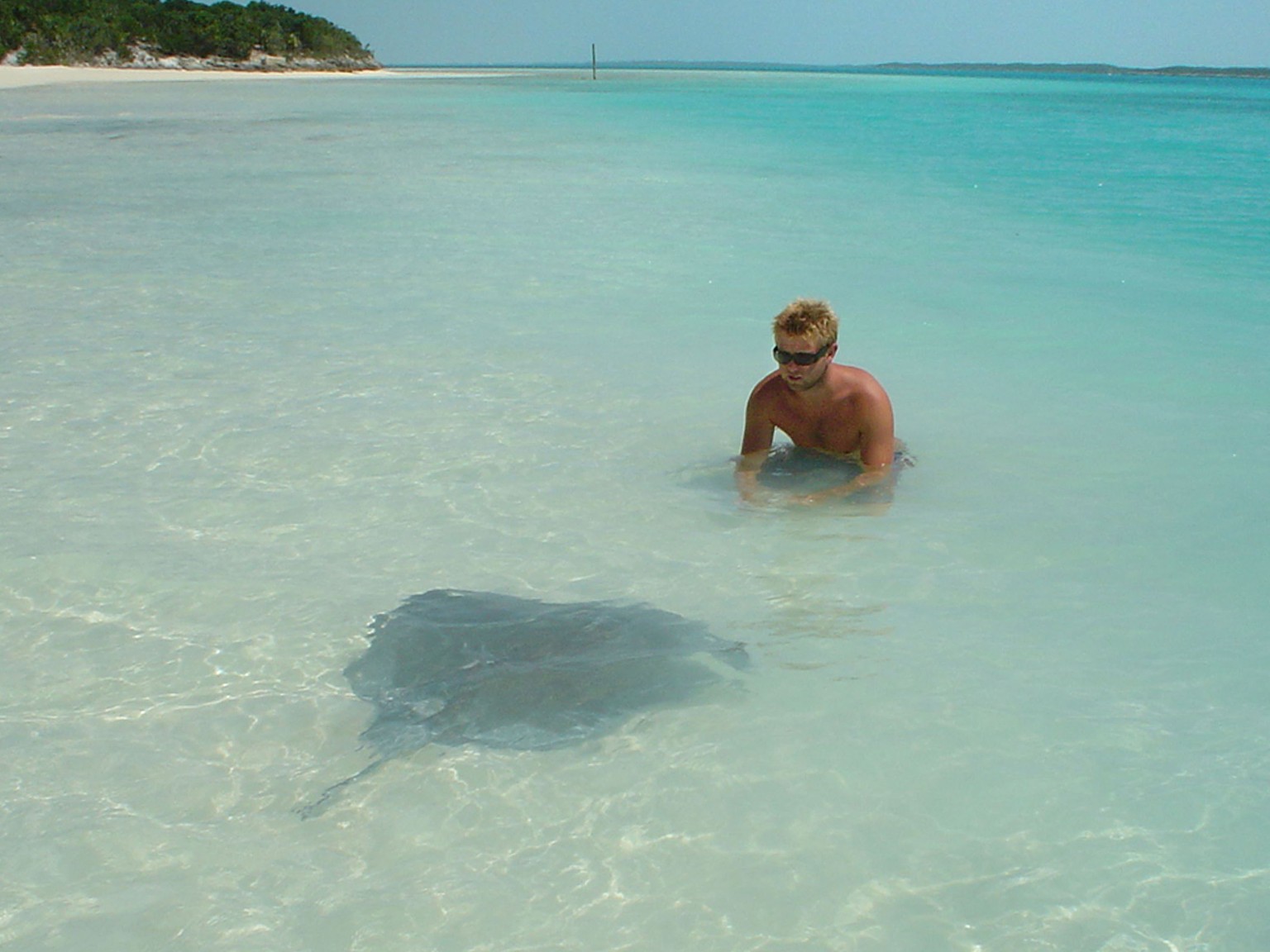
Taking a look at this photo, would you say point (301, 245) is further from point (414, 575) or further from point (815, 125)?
point (815, 125)

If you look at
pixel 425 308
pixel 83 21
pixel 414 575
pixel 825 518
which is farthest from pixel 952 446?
pixel 83 21

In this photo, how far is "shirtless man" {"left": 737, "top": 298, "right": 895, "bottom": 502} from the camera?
404 cm

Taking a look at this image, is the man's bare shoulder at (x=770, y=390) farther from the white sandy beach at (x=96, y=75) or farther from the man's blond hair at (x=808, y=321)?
the white sandy beach at (x=96, y=75)

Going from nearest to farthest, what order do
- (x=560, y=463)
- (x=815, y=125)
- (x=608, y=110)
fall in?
(x=560, y=463)
(x=815, y=125)
(x=608, y=110)

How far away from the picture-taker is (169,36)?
62250 mm

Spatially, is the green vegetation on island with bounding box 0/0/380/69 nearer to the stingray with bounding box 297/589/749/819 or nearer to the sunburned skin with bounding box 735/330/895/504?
the sunburned skin with bounding box 735/330/895/504

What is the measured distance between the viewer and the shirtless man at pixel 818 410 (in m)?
4.04

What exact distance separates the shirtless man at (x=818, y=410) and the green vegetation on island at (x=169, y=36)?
5466cm

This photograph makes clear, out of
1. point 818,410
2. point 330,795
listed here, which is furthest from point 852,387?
point 330,795

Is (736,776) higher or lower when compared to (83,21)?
lower

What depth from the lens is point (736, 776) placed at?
271cm

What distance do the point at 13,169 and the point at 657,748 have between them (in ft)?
48.6

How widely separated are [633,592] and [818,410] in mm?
1213

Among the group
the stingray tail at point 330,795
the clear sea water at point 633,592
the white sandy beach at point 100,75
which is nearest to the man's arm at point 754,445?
the clear sea water at point 633,592
